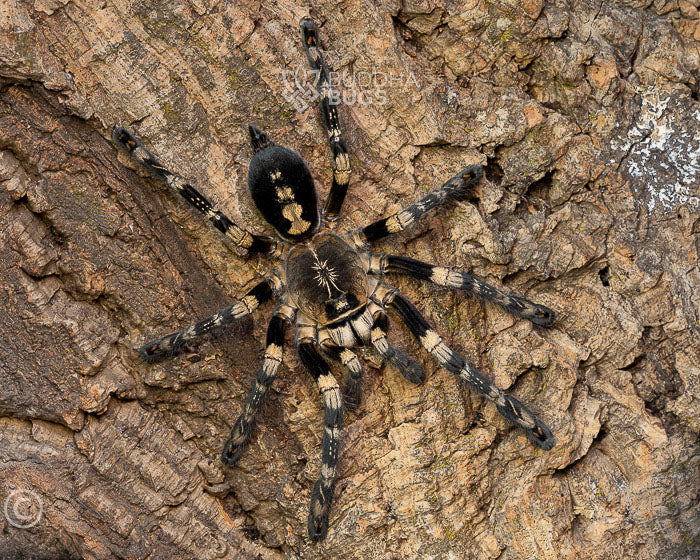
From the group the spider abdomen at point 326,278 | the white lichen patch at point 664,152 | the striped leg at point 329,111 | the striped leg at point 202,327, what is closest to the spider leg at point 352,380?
the spider abdomen at point 326,278

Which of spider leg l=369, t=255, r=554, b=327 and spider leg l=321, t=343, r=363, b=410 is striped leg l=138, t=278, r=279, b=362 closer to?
spider leg l=321, t=343, r=363, b=410

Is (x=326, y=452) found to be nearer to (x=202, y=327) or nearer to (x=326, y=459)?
(x=326, y=459)

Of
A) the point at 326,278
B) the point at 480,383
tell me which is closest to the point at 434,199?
the point at 326,278

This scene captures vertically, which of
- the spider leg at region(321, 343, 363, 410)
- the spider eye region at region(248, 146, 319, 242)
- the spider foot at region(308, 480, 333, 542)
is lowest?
the spider foot at region(308, 480, 333, 542)

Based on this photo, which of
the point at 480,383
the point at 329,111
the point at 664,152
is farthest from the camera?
the point at 664,152

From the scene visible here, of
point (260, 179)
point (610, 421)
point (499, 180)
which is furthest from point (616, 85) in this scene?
point (260, 179)

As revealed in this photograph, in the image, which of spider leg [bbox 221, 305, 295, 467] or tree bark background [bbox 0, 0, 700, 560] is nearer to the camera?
tree bark background [bbox 0, 0, 700, 560]

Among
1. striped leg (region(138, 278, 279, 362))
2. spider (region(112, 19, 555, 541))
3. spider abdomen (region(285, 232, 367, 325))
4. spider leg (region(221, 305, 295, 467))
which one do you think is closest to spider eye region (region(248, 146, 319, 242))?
spider (region(112, 19, 555, 541))

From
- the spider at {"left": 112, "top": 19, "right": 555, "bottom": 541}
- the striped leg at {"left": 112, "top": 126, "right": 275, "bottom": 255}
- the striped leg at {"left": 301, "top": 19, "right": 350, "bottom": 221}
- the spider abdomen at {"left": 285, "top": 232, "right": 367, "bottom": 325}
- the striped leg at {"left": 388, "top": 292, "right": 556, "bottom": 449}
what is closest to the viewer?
the striped leg at {"left": 388, "top": 292, "right": 556, "bottom": 449}
